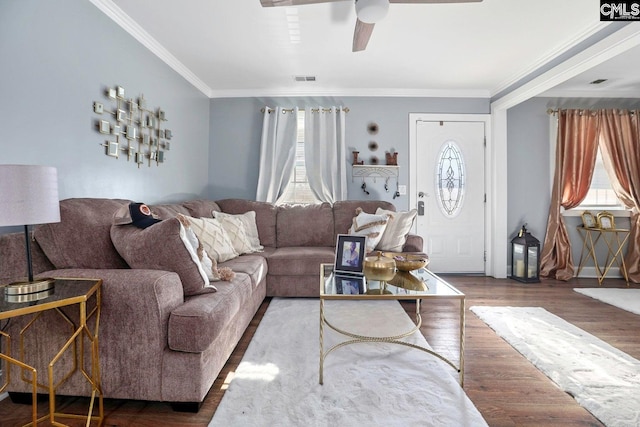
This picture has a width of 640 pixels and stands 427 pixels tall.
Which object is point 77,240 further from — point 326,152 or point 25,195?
point 326,152

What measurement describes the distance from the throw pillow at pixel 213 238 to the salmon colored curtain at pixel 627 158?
4991mm

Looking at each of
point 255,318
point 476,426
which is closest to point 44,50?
point 255,318

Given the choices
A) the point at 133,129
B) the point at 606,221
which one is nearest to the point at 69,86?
the point at 133,129

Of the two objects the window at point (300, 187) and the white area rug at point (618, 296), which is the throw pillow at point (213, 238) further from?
the white area rug at point (618, 296)

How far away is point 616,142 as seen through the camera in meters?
4.21

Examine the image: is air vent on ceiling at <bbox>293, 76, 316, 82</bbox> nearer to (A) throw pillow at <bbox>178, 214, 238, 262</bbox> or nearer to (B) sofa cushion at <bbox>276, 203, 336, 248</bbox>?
(B) sofa cushion at <bbox>276, 203, 336, 248</bbox>

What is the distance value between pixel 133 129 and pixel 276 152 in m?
1.89

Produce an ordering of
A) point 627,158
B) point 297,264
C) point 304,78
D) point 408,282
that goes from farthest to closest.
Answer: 1. point 627,158
2. point 304,78
3. point 297,264
4. point 408,282

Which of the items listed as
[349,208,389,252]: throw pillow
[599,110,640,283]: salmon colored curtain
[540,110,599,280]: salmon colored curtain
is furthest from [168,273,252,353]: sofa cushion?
[599,110,640,283]: salmon colored curtain

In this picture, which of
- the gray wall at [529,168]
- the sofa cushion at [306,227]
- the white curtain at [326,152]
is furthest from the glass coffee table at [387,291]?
the gray wall at [529,168]

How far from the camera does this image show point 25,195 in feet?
4.16

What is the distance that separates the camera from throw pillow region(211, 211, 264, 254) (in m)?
3.17

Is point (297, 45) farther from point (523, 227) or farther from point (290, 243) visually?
point (523, 227)

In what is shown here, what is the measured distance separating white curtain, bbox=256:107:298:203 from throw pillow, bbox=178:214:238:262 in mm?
1527
